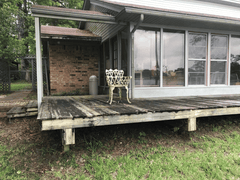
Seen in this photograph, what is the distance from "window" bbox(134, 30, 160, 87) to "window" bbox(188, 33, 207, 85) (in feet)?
3.64

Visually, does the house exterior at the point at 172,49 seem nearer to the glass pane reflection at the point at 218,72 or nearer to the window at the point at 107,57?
the glass pane reflection at the point at 218,72

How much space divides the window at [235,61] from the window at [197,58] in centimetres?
112

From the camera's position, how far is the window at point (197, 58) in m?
5.18

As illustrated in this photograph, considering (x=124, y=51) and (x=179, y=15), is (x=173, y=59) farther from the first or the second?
(x=124, y=51)

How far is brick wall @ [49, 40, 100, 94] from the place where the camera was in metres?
6.52

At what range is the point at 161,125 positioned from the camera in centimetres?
379

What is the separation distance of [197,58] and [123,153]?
12.7ft

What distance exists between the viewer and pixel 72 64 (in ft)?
21.9

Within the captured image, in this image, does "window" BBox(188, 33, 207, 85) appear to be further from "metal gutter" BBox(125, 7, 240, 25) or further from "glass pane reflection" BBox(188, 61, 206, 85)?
"metal gutter" BBox(125, 7, 240, 25)

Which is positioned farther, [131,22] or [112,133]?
[131,22]

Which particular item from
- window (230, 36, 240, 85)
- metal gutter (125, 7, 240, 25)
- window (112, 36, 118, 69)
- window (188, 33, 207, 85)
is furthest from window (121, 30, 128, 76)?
window (230, 36, 240, 85)

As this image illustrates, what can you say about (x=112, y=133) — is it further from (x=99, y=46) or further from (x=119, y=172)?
(x=99, y=46)

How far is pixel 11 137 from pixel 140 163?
2.48 m

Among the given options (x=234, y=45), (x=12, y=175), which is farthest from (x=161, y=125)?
(x=234, y=45)
